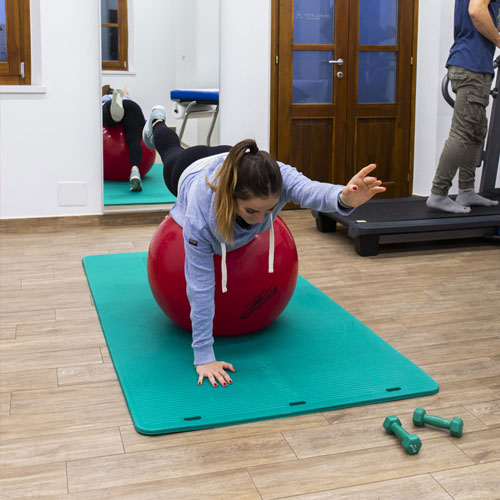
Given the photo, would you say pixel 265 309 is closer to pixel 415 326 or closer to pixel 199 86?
pixel 415 326

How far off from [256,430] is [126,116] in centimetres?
304

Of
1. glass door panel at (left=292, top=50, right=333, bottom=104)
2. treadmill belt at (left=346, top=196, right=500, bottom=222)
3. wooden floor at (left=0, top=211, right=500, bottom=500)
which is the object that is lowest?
wooden floor at (left=0, top=211, right=500, bottom=500)

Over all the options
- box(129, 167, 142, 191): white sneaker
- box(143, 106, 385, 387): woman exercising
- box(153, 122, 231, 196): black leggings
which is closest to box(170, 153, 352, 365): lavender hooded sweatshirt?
box(143, 106, 385, 387): woman exercising

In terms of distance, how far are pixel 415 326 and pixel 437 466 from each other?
107 centimetres

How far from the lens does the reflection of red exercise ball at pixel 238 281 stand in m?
2.45

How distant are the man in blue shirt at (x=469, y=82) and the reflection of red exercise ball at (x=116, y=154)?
1.89 metres

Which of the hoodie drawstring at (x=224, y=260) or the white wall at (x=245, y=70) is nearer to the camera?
the hoodie drawstring at (x=224, y=260)

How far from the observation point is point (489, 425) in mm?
2023

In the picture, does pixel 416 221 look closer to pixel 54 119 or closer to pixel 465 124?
pixel 465 124

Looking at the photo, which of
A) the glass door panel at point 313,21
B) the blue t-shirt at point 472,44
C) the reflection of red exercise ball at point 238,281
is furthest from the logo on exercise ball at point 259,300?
the glass door panel at point 313,21

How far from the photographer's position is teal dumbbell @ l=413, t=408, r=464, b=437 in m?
1.94

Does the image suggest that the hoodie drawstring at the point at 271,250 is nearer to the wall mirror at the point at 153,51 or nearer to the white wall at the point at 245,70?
the wall mirror at the point at 153,51

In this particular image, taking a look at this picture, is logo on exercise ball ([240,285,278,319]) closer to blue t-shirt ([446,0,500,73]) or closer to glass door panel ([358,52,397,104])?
blue t-shirt ([446,0,500,73])

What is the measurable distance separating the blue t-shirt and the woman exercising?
2049mm
